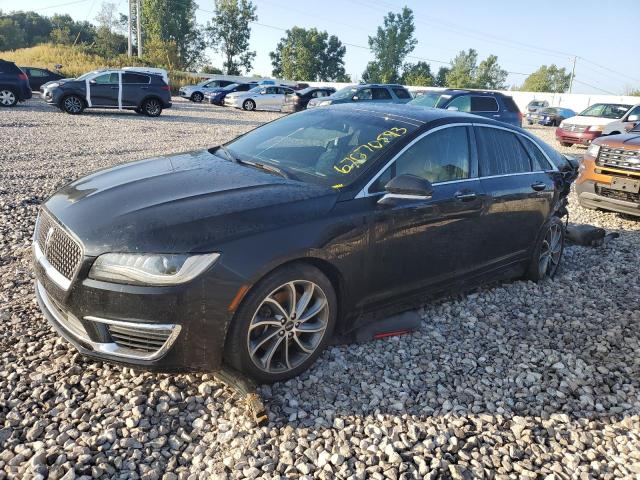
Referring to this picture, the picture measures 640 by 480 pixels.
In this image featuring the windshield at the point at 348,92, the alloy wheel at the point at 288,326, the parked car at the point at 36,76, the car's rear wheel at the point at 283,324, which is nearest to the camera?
the car's rear wheel at the point at 283,324

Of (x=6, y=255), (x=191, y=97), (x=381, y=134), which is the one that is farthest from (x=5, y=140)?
(x=191, y=97)

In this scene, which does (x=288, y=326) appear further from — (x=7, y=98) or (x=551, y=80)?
(x=551, y=80)

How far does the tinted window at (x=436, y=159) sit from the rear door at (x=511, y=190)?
237 mm

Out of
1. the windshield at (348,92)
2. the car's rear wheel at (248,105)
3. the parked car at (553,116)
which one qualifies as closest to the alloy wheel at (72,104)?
the windshield at (348,92)

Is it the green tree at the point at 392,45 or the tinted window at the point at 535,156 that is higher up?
the green tree at the point at 392,45

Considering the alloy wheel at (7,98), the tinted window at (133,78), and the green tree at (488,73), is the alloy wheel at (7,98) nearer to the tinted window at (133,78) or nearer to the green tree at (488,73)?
the tinted window at (133,78)

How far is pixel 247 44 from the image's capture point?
80.1 metres

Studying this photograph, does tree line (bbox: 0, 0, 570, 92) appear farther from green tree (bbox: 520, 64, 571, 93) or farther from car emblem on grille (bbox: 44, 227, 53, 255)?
car emblem on grille (bbox: 44, 227, 53, 255)

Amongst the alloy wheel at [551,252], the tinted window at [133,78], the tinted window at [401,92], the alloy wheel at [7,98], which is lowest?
the alloy wheel at [551,252]

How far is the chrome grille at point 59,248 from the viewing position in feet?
8.54

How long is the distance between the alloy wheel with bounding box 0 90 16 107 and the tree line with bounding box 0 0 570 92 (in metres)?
57.0

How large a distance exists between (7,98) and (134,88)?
451 centimetres

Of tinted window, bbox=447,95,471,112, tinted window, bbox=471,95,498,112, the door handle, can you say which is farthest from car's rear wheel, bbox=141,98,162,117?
the door handle

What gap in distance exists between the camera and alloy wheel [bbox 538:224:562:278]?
496cm
